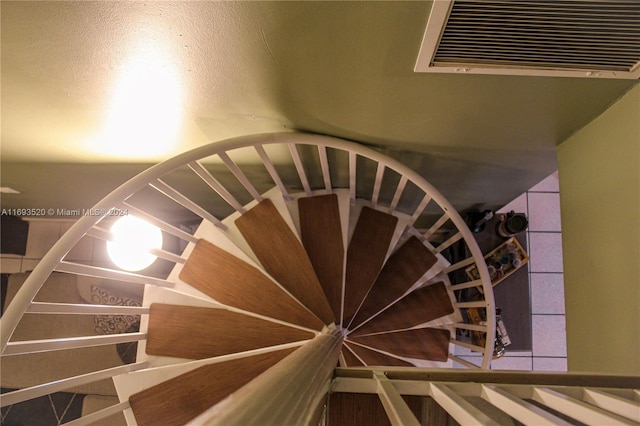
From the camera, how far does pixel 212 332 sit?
1.90 metres

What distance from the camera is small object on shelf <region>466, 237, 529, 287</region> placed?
99.5 inches

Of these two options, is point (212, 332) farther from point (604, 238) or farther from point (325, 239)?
point (604, 238)

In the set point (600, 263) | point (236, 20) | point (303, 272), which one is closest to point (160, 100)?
point (236, 20)

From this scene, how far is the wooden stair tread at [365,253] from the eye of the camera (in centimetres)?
209

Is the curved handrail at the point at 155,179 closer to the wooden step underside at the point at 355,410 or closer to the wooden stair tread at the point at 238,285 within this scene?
the wooden stair tread at the point at 238,285

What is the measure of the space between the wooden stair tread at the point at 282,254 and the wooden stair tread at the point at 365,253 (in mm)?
171

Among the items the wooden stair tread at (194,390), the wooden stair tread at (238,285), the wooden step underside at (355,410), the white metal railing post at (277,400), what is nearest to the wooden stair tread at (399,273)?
the wooden stair tread at (238,285)

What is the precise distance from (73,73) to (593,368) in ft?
6.29

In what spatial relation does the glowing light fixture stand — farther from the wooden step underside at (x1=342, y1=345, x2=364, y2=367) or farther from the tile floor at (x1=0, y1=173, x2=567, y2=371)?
the wooden step underside at (x1=342, y1=345, x2=364, y2=367)

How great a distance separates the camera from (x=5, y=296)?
304 cm

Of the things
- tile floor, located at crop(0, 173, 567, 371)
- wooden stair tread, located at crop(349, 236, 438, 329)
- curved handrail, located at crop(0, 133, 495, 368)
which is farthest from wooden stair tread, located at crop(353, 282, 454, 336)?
tile floor, located at crop(0, 173, 567, 371)

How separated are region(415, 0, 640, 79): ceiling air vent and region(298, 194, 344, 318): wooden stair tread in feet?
3.49

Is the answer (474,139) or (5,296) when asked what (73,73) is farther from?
(5,296)

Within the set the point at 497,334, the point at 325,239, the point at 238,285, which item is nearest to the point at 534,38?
the point at 325,239
